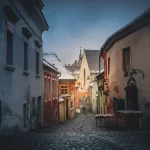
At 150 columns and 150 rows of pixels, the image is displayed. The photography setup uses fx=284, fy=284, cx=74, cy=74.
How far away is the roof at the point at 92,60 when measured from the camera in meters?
59.1

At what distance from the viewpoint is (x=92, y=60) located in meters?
60.5

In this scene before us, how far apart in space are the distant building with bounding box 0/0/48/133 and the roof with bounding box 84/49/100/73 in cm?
4155

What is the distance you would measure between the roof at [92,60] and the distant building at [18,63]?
41.5m

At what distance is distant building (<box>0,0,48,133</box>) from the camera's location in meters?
9.95

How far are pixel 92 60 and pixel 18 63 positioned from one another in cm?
4865

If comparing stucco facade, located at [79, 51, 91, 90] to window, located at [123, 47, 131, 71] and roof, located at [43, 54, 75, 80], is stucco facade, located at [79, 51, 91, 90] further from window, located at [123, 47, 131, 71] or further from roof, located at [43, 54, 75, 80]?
window, located at [123, 47, 131, 71]

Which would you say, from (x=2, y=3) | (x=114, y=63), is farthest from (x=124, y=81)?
(x=2, y=3)

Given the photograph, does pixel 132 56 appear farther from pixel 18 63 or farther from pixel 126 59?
pixel 18 63

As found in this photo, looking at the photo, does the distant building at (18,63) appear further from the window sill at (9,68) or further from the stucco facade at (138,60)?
the stucco facade at (138,60)

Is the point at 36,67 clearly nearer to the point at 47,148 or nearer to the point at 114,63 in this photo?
the point at 114,63

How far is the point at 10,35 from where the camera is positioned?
11.2 meters

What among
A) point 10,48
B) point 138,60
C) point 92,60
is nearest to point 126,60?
point 138,60

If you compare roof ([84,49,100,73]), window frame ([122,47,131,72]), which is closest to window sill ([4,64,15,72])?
window frame ([122,47,131,72])

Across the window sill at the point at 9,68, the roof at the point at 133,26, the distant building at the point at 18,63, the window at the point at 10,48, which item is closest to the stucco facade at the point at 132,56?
the roof at the point at 133,26
